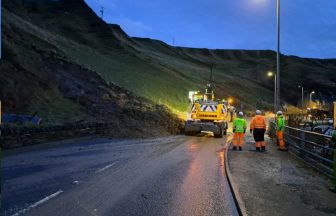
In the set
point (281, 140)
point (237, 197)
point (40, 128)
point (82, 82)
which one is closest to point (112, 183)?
point (237, 197)

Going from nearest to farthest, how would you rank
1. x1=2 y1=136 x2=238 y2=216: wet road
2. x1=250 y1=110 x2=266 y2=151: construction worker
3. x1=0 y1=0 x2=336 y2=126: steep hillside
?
x1=2 y1=136 x2=238 y2=216: wet road < x1=250 y1=110 x2=266 y2=151: construction worker < x1=0 y1=0 x2=336 y2=126: steep hillside

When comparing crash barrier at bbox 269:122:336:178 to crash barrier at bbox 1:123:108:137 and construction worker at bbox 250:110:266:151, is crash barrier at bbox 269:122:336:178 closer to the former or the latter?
construction worker at bbox 250:110:266:151

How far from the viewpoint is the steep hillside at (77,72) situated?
105 feet

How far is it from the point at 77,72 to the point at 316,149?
98.1 feet

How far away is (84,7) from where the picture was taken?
111 meters

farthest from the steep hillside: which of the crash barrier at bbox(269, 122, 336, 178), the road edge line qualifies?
the road edge line

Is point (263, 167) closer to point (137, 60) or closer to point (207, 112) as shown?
point (207, 112)

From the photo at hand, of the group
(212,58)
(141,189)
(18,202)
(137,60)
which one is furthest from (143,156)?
(212,58)

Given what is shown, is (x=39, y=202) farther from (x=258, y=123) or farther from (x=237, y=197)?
(x=258, y=123)

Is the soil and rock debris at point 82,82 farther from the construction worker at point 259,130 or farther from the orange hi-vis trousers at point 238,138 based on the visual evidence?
the construction worker at point 259,130

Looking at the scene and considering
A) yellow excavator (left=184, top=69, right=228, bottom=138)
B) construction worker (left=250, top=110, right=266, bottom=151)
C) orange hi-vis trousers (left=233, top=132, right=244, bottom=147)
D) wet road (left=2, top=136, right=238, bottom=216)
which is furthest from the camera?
yellow excavator (left=184, top=69, right=228, bottom=138)

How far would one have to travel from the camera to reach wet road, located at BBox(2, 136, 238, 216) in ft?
30.8

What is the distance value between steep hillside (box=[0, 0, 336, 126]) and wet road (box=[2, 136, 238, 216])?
35.8 ft

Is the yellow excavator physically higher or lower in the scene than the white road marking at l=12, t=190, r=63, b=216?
higher
